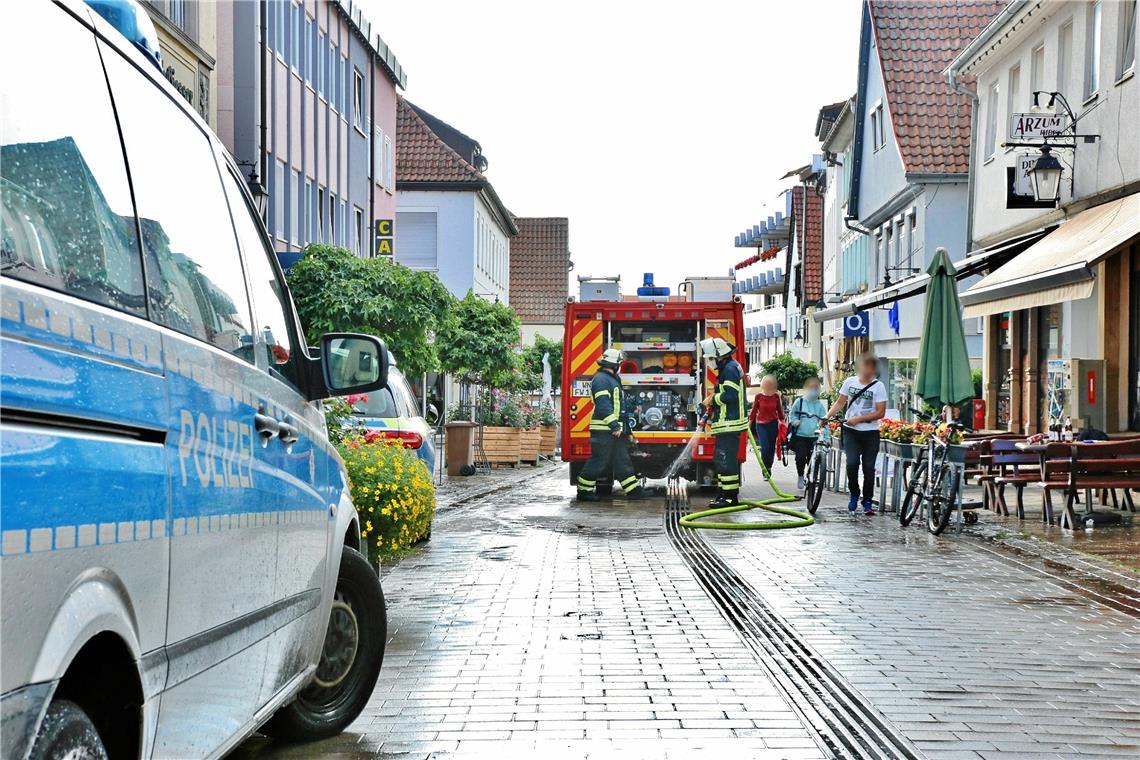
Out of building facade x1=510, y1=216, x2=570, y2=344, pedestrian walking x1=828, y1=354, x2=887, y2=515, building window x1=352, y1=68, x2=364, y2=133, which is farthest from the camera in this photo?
building facade x1=510, y1=216, x2=570, y2=344

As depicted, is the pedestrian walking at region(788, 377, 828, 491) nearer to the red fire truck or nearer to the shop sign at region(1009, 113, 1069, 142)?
the red fire truck

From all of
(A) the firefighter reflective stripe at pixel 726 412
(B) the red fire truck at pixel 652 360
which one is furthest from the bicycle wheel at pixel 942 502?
(B) the red fire truck at pixel 652 360

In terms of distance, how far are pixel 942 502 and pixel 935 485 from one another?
231 mm

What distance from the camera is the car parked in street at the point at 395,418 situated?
15.9m

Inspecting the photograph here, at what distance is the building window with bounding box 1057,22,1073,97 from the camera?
22.6 m

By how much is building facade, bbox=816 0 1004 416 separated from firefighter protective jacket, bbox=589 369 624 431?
11376mm

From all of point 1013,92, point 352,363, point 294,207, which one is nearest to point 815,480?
point 1013,92

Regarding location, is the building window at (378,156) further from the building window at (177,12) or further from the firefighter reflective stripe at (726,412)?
the firefighter reflective stripe at (726,412)

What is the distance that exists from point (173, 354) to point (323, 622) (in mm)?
2135

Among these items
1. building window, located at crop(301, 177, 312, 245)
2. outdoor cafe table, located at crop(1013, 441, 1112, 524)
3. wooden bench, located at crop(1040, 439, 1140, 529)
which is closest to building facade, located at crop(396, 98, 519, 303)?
building window, located at crop(301, 177, 312, 245)

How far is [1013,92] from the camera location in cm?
2617

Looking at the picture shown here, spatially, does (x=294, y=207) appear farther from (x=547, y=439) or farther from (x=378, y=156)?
(x=378, y=156)

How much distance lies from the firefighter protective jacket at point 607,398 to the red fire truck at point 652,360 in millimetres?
1174

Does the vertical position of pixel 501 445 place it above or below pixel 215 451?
below
